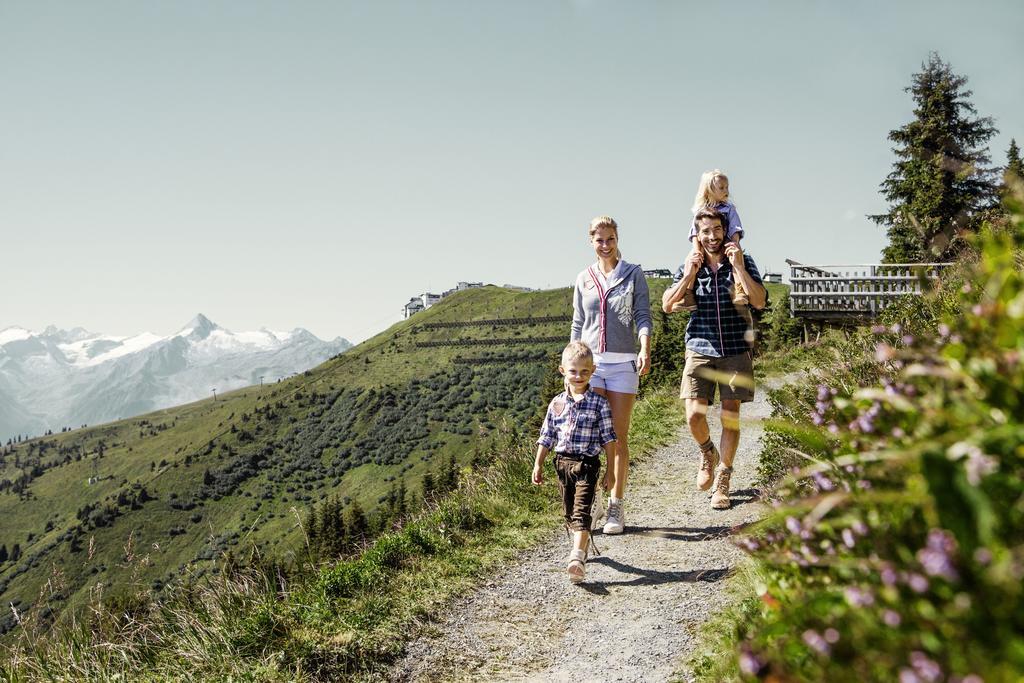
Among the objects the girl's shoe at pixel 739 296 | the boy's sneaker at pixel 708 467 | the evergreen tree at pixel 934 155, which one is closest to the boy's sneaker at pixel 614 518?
the boy's sneaker at pixel 708 467

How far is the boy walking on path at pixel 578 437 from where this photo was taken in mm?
5695

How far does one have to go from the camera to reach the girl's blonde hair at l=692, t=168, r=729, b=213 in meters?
6.19

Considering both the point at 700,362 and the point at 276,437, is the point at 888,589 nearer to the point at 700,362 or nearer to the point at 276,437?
the point at 700,362

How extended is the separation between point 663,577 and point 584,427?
51.9 inches

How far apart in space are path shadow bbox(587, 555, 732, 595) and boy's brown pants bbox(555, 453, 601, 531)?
0.47 metres

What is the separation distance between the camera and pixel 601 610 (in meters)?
5.22

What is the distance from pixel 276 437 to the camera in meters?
185

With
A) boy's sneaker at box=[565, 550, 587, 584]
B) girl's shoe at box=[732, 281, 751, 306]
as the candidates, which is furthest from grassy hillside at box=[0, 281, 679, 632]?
boy's sneaker at box=[565, 550, 587, 584]

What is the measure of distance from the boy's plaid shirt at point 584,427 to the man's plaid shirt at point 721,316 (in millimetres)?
1165

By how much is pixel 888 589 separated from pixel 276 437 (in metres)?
195

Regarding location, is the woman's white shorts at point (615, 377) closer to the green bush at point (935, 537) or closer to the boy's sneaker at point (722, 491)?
the boy's sneaker at point (722, 491)

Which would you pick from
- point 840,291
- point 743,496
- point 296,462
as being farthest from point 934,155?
point 296,462

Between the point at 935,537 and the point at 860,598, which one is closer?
the point at 935,537

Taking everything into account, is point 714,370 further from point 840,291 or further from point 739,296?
point 840,291
